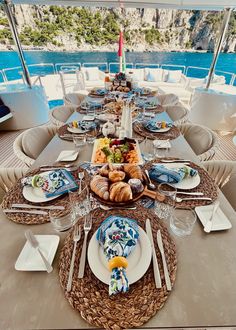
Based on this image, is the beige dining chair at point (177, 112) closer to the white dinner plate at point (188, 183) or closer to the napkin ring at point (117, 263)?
the white dinner plate at point (188, 183)

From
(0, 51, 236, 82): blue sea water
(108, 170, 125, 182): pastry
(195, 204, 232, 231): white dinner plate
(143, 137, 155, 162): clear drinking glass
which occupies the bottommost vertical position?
(0, 51, 236, 82): blue sea water

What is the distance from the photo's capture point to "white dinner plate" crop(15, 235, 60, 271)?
567 millimetres

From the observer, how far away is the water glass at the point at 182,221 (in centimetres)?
70

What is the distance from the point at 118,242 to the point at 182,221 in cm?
32

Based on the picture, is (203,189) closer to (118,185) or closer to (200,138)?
(118,185)

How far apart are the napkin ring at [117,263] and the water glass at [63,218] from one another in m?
0.27

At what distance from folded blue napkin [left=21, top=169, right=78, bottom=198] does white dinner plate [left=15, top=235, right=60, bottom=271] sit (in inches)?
8.5

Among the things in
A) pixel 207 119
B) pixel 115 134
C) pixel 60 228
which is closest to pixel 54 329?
pixel 60 228

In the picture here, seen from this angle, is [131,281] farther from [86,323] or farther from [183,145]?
[183,145]

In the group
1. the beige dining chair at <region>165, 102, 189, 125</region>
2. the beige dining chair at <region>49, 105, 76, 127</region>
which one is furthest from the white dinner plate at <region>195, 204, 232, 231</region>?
the beige dining chair at <region>49, 105, 76, 127</region>

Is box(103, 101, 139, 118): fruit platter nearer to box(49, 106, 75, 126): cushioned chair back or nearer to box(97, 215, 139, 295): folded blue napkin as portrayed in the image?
box(49, 106, 75, 126): cushioned chair back

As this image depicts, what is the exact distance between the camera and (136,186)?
0.74 m

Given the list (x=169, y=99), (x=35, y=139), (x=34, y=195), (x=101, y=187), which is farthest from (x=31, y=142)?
(x=169, y=99)

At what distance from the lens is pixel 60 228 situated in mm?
707
